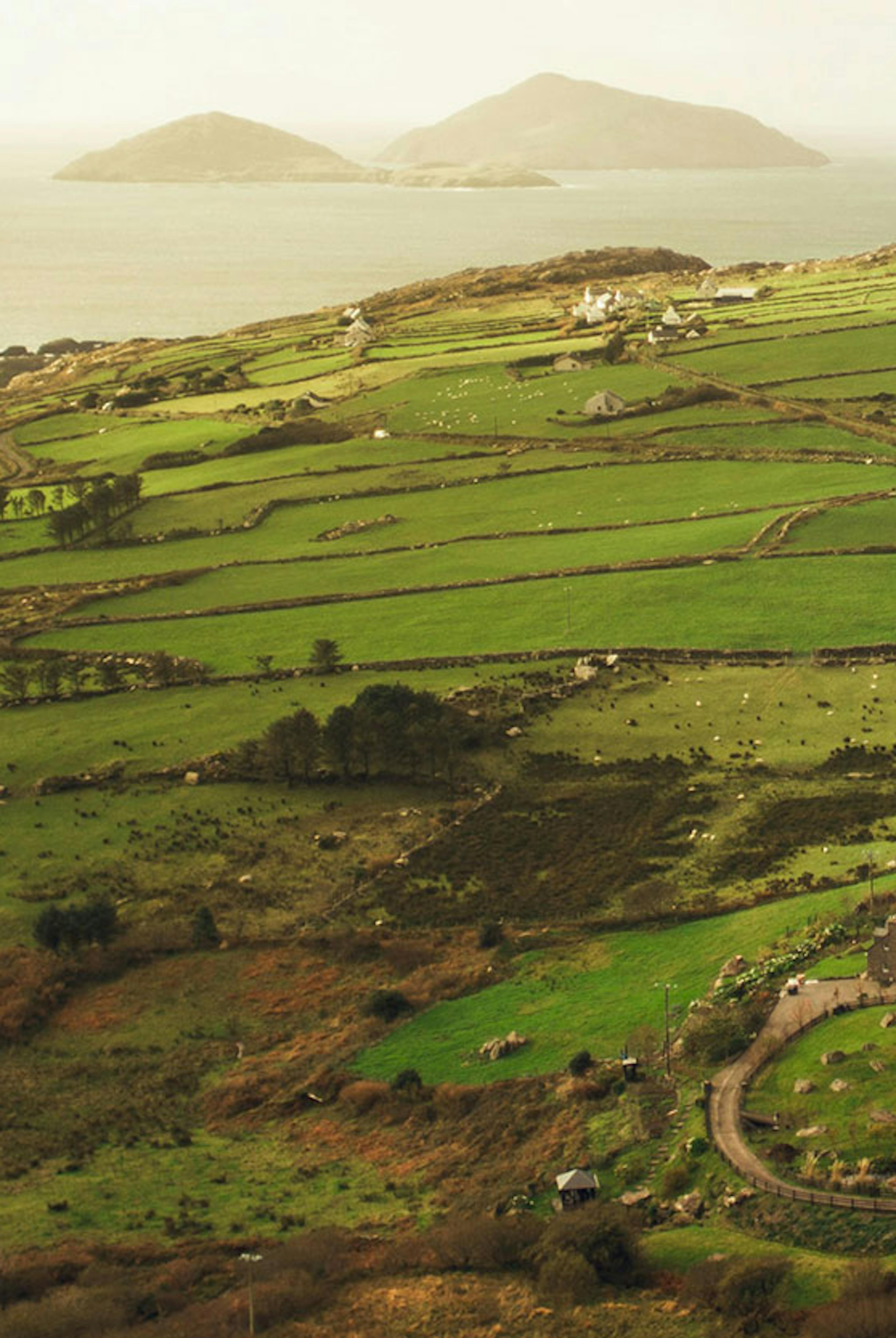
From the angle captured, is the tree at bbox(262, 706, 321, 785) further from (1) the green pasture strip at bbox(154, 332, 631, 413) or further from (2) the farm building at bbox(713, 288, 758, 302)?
(2) the farm building at bbox(713, 288, 758, 302)

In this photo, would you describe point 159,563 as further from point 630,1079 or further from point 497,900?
point 630,1079

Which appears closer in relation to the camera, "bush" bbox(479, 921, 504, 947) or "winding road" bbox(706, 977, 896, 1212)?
"winding road" bbox(706, 977, 896, 1212)

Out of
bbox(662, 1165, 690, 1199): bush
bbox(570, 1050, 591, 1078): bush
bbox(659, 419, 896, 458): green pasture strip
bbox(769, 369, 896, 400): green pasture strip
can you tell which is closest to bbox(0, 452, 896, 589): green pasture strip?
bbox(659, 419, 896, 458): green pasture strip

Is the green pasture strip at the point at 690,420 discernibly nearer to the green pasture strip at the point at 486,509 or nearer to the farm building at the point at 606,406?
the farm building at the point at 606,406

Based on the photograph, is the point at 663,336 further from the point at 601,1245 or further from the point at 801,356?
the point at 601,1245

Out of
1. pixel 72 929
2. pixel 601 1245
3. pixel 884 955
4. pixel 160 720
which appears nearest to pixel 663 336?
pixel 160 720

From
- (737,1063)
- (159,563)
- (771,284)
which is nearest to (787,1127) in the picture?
(737,1063)
